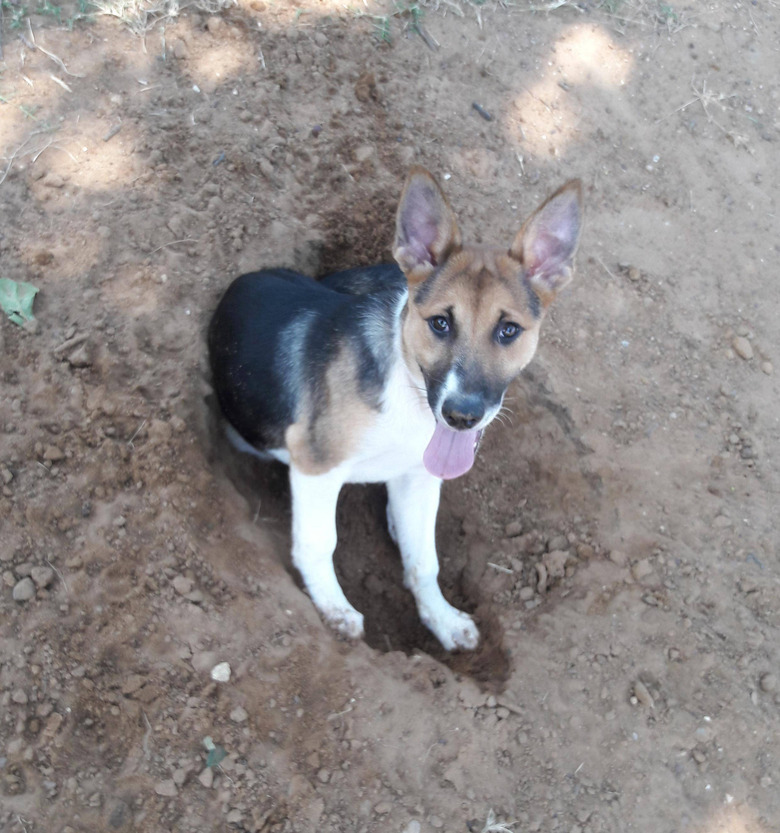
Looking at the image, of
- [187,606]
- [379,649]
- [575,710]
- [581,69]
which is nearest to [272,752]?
[187,606]

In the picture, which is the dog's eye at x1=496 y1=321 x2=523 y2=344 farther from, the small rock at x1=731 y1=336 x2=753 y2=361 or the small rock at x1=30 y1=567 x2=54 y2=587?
the small rock at x1=731 y1=336 x2=753 y2=361

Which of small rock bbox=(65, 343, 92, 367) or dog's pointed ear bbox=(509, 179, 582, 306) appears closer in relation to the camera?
dog's pointed ear bbox=(509, 179, 582, 306)

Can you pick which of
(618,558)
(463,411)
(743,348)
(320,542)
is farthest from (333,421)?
(743,348)

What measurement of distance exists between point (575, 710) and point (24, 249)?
12.1ft

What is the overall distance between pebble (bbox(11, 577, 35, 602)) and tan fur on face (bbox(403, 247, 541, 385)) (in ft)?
6.39

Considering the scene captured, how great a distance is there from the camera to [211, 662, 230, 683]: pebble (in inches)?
131

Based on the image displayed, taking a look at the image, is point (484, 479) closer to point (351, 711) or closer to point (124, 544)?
point (351, 711)

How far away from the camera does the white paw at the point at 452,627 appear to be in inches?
163

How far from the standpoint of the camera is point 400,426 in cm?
351

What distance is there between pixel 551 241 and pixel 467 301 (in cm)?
51

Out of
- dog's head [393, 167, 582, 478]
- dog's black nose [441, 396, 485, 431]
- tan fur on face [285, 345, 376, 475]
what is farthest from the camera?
tan fur on face [285, 345, 376, 475]

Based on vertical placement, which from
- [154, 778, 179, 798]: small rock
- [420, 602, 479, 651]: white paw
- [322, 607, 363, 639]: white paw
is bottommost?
[420, 602, 479, 651]: white paw

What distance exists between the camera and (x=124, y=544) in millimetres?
3559

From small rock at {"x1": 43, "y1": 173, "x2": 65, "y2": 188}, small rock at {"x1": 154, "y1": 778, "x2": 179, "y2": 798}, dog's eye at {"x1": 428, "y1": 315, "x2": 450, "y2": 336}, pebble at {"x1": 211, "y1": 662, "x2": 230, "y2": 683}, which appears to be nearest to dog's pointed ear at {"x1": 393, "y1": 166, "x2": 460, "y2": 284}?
dog's eye at {"x1": 428, "y1": 315, "x2": 450, "y2": 336}
